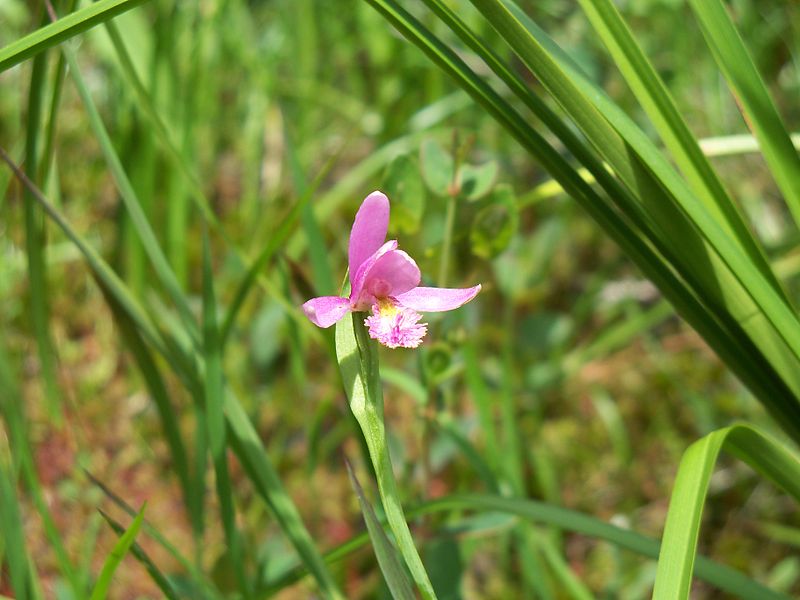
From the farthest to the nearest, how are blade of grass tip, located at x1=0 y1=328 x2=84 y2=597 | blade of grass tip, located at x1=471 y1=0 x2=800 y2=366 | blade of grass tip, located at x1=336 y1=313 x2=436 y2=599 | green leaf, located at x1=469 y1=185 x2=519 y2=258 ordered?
1. green leaf, located at x1=469 y1=185 x2=519 y2=258
2. blade of grass tip, located at x1=0 y1=328 x2=84 y2=597
3. blade of grass tip, located at x1=471 y1=0 x2=800 y2=366
4. blade of grass tip, located at x1=336 y1=313 x2=436 y2=599

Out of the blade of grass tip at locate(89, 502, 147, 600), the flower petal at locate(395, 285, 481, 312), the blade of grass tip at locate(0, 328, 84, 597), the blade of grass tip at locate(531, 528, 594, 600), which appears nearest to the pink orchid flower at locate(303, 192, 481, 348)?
the flower petal at locate(395, 285, 481, 312)

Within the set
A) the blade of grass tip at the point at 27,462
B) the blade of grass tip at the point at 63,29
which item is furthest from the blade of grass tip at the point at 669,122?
the blade of grass tip at the point at 27,462

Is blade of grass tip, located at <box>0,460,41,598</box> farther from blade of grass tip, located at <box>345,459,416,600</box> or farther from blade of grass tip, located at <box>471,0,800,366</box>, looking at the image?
blade of grass tip, located at <box>471,0,800,366</box>

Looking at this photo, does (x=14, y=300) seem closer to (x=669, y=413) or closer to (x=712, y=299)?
(x=669, y=413)

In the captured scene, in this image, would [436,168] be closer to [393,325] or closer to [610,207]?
[610,207]

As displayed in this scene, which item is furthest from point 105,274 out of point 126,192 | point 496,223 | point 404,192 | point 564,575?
point 564,575

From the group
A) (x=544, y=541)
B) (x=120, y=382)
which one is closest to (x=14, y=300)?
(x=120, y=382)
